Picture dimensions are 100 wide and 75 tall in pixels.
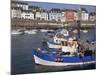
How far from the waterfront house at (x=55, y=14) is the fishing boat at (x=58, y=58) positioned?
375mm

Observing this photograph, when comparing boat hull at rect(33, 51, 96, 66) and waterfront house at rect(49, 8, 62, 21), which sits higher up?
waterfront house at rect(49, 8, 62, 21)

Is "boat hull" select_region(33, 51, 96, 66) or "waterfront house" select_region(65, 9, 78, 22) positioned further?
"waterfront house" select_region(65, 9, 78, 22)

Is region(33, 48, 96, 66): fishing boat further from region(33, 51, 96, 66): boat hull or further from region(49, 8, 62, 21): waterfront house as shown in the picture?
region(49, 8, 62, 21): waterfront house

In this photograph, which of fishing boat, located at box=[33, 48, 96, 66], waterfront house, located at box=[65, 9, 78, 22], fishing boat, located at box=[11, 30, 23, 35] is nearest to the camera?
fishing boat, located at box=[11, 30, 23, 35]

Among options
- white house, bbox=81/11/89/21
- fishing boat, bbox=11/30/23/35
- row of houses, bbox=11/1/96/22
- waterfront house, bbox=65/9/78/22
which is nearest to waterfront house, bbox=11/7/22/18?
row of houses, bbox=11/1/96/22

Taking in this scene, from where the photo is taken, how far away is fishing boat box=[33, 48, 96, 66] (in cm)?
205

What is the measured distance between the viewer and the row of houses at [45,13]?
6.48 feet

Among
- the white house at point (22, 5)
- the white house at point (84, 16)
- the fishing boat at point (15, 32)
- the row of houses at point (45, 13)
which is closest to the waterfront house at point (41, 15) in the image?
the row of houses at point (45, 13)

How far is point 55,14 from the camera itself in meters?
2.12

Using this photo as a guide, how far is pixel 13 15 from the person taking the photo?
196cm

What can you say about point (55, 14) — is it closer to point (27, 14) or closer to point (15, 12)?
point (27, 14)

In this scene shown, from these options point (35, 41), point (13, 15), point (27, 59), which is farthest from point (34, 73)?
point (13, 15)

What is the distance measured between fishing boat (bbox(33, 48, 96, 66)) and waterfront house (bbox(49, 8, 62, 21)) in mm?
375

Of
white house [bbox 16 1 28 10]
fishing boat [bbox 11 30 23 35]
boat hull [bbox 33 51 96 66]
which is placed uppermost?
white house [bbox 16 1 28 10]
